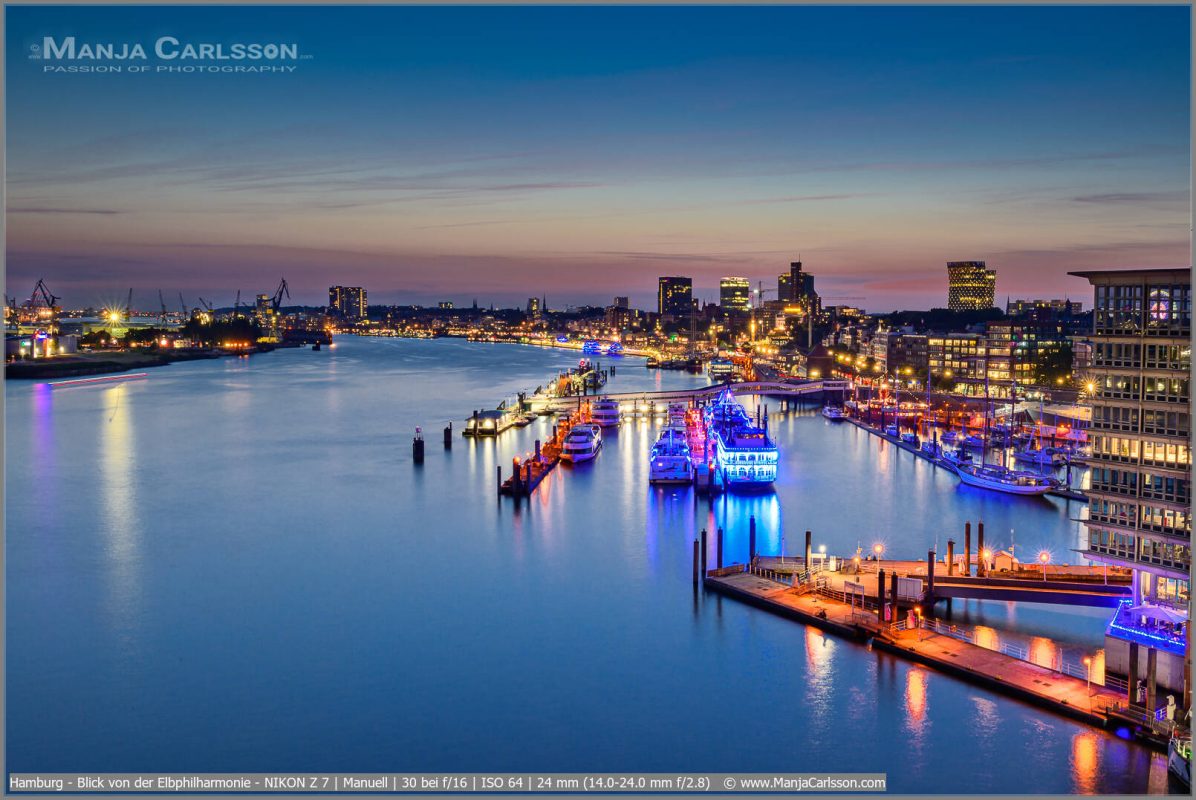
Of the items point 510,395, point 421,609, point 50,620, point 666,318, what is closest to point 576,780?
point 421,609

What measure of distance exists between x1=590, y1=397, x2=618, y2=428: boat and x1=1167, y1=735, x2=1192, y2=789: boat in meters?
17.1

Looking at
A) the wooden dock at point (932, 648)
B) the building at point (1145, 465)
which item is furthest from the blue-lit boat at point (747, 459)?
the building at point (1145, 465)

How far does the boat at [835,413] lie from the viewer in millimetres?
25219

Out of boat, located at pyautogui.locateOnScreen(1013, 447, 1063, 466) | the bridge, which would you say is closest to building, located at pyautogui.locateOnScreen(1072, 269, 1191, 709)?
boat, located at pyautogui.locateOnScreen(1013, 447, 1063, 466)

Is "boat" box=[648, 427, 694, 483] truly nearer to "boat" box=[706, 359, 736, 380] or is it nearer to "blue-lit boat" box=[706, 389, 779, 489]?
"blue-lit boat" box=[706, 389, 779, 489]

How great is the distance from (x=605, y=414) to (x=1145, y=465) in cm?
1674

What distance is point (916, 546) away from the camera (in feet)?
37.9

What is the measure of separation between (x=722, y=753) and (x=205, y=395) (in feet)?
90.1

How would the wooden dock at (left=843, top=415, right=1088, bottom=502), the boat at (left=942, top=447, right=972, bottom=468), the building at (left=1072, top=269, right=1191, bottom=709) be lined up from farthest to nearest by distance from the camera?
the boat at (left=942, top=447, right=972, bottom=468)
the wooden dock at (left=843, top=415, right=1088, bottom=502)
the building at (left=1072, top=269, right=1191, bottom=709)

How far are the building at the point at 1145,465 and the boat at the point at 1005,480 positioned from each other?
26.8 ft

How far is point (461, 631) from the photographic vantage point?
8.80 meters

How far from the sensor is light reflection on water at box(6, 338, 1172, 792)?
260 inches

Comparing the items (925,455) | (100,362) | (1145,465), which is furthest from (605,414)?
(100,362)

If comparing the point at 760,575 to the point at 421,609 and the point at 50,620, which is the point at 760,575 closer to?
the point at 421,609
